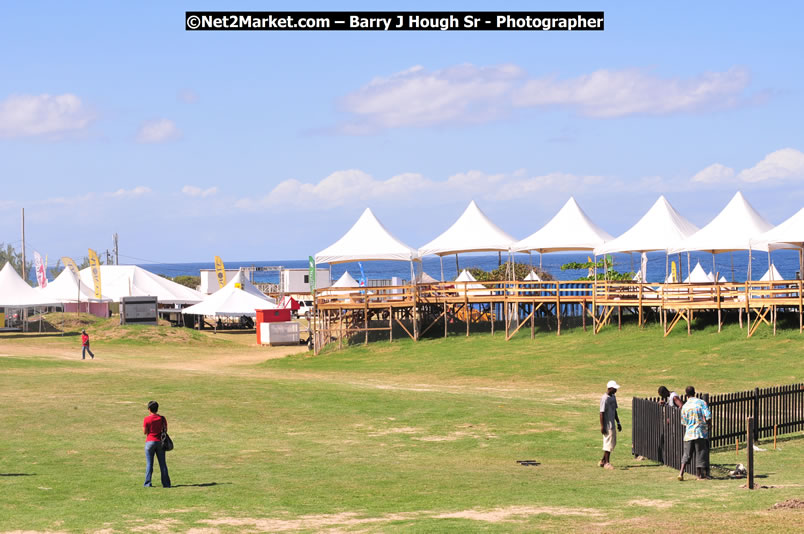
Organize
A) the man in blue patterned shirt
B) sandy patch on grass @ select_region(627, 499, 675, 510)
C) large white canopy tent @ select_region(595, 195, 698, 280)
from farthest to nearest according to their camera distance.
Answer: large white canopy tent @ select_region(595, 195, 698, 280) → the man in blue patterned shirt → sandy patch on grass @ select_region(627, 499, 675, 510)

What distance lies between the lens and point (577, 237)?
47844 millimetres

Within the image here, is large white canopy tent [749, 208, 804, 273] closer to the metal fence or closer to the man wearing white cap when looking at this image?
the metal fence

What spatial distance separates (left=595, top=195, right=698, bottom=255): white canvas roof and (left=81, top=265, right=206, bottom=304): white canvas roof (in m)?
41.8

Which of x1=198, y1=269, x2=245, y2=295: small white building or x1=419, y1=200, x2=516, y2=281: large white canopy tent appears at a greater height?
x1=419, y1=200, x2=516, y2=281: large white canopy tent

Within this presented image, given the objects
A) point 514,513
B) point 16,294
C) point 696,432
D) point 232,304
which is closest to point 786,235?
point 696,432

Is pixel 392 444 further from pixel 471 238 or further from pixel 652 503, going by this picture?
pixel 471 238

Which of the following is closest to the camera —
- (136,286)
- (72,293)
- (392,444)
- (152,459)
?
(152,459)

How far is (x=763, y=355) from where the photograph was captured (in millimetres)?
34344

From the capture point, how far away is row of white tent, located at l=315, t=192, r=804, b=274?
41781 mm

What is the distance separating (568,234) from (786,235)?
1241cm

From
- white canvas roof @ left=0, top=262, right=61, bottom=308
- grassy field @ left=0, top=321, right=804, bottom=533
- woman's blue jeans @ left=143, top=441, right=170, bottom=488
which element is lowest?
grassy field @ left=0, top=321, right=804, bottom=533

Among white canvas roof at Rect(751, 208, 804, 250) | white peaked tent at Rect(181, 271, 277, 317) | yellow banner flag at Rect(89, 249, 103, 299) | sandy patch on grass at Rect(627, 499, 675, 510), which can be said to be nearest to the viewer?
sandy patch on grass at Rect(627, 499, 675, 510)

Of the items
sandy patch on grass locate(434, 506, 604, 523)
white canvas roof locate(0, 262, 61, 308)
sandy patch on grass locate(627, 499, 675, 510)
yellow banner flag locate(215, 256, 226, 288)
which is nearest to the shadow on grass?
sandy patch on grass locate(434, 506, 604, 523)

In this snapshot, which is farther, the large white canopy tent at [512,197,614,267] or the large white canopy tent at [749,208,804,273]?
the large white canopy tent at [512,197,614,267]
